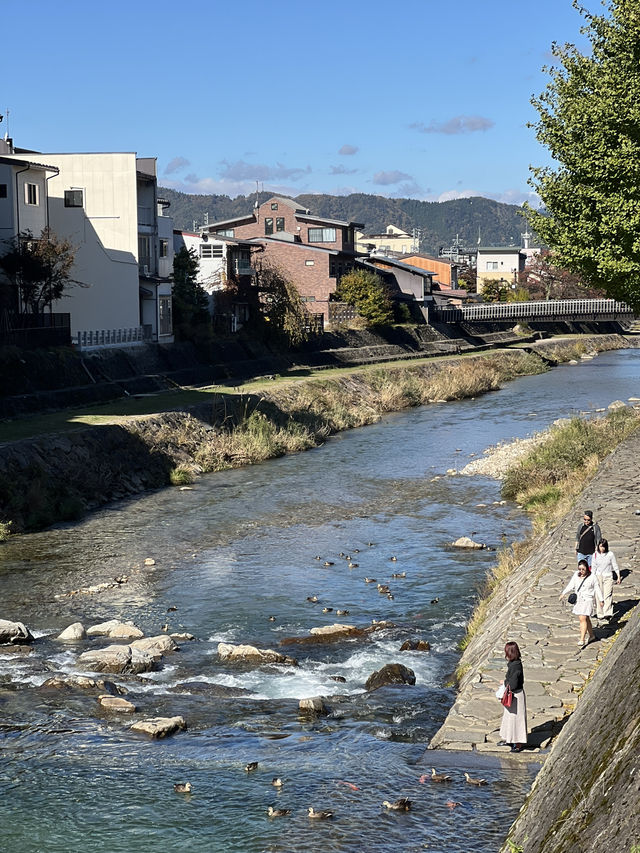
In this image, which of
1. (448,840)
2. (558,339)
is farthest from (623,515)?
(558,339)

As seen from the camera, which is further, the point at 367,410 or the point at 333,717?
the point at 367,410

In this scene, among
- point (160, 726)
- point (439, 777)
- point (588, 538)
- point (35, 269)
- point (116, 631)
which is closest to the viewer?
point (439, 777)

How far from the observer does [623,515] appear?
73.8 feet

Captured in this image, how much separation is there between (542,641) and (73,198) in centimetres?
4868

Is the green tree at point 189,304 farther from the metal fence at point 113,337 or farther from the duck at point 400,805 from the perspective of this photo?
the duck at point 400,805

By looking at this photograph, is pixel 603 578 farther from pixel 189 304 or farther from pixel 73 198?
pixel 189 304

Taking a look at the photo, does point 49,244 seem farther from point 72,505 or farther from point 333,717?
point 333,717

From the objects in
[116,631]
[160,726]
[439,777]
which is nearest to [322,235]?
[116,631]

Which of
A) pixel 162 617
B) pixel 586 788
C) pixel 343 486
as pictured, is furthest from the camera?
pixel 343 486

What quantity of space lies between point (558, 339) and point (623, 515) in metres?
82.4

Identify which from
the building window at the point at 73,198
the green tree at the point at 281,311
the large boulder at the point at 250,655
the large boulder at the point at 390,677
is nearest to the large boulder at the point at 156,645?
the large boulder at the point at 250,655

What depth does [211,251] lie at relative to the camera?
75.1 metres

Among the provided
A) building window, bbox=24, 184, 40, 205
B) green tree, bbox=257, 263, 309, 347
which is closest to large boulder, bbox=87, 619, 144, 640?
building window, bbox=24, 184, 40, 205

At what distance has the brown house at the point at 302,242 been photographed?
87312 millimetres
